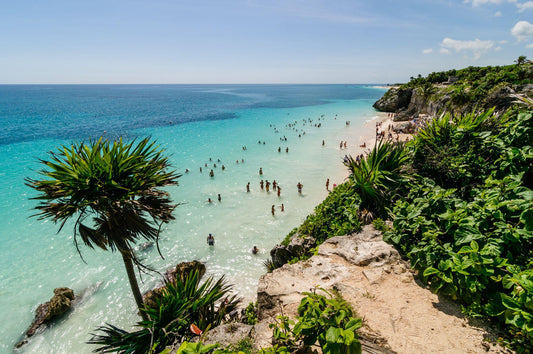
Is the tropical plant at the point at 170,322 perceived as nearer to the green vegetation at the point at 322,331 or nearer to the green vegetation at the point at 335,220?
the green vegetation at the point at 322,331

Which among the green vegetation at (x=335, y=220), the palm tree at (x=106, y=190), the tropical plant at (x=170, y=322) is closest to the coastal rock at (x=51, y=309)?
the tropical plant at (x=170, y=322)

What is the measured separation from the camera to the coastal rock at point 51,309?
12.2 meters

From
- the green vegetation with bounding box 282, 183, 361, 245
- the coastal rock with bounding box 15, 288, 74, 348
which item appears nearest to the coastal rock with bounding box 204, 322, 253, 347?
the green vegetation with bounding box 282, 183, 361, 245

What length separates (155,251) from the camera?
1705cm

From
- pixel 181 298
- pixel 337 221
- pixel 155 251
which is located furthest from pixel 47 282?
pixel 337 221

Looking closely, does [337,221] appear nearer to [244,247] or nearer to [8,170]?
[244,247]

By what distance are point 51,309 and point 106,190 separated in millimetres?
11347

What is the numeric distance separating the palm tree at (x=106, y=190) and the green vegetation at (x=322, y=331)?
3.65 meters

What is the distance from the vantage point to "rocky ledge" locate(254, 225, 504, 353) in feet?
14.2

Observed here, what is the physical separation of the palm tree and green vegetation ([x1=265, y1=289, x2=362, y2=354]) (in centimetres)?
365

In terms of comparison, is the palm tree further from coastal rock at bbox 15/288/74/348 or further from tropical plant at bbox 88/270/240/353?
coastal rock at bbox 15/288/74/348

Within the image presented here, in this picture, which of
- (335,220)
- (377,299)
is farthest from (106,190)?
(335,220)

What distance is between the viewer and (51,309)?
1223 centimetres

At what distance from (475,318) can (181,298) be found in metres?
6.76
